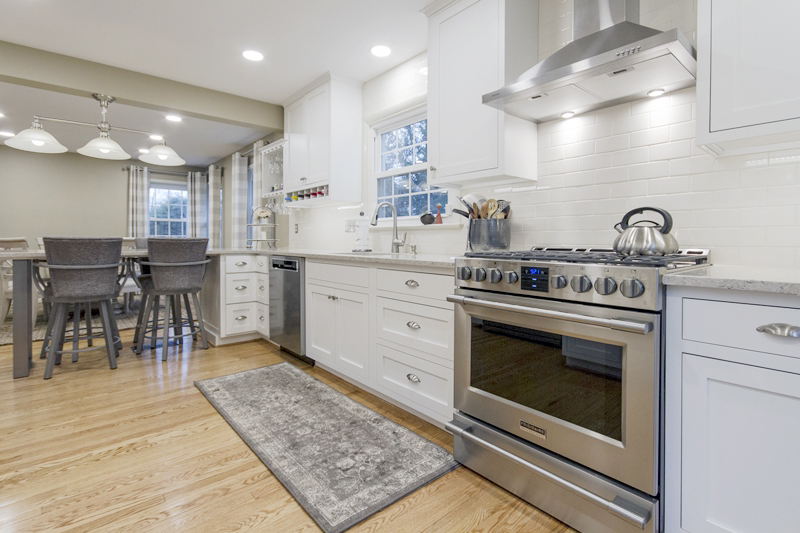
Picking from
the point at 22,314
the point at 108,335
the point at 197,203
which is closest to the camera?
the point at 22,314

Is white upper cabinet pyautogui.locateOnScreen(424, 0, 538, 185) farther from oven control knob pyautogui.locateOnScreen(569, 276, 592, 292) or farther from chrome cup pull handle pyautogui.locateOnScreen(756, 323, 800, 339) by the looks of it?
chrome cup pull handle pyautogui.locateOnScreen(756, 323, 800, 339)

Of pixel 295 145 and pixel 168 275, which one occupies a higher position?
pixel 295 145

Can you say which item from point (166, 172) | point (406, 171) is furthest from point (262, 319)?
point (166, 172)

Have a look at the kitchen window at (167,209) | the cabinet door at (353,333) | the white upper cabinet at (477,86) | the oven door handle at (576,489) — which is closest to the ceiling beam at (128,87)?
the white upper cabinet at (477,86)

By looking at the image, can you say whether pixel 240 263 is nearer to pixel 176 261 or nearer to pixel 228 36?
pixel 176 261

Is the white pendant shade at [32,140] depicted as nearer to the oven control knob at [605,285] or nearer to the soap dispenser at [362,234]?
the soap dispenser at [362,234]

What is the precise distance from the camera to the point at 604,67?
1.60 m

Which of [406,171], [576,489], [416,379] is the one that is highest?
[406,171]

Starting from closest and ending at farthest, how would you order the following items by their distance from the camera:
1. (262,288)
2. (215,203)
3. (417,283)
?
(417,283), (262,288), (215,203)

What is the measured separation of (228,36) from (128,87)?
1.33 m

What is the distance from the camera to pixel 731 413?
1112 millimetres

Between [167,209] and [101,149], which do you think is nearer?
[101,149]

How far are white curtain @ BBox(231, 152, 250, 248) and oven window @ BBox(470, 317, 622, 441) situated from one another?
5762mm

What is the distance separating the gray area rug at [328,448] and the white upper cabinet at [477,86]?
151cm
